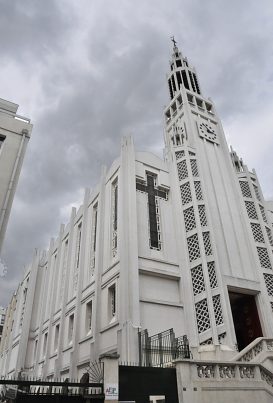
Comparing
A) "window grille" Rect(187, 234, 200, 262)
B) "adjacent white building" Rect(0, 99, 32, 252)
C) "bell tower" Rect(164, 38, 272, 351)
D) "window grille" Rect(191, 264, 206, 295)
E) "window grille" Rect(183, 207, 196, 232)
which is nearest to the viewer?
"adjacent white building" Rect(0, 99, 32, 252)

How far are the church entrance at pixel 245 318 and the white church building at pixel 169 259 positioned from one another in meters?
0.07

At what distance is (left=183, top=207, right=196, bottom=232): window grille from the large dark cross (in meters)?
2.02

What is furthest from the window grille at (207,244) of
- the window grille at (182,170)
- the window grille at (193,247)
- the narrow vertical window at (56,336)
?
the narrow vertical window at (56,336)

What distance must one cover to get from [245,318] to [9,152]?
1751 centimetres

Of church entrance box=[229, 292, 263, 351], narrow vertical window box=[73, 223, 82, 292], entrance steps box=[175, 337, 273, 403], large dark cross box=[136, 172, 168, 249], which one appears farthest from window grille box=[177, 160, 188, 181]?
entrance steps box=[175, 337, 273, 403]

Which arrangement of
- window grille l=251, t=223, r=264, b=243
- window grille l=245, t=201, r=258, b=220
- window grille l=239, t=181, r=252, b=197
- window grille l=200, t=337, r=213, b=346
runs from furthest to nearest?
1. window grille l=239, t=181, r=252, b=197
2. window grille l=245, t=201, r=258, b=220
3. window grille l=251, t=223, r=264, b=243
4. window grille l=200, t=337, r=213, b=346

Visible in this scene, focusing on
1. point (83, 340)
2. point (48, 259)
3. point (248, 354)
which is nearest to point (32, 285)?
point (48, 259)

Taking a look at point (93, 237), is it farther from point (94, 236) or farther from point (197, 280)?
point (197, 280)

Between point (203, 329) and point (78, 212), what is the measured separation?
54.1ft

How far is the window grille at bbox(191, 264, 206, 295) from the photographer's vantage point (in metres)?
18.7

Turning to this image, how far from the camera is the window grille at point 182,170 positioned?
23.8 m

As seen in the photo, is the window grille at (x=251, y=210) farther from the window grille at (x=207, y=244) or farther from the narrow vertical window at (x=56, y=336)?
the narrow vertical window at (x=56, y=336)

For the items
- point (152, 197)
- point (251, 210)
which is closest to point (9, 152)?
point (152, 197)

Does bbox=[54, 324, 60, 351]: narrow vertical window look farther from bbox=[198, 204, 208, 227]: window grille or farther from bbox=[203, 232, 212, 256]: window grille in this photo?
bbox=[198, 204, 208, 227]: window grille
